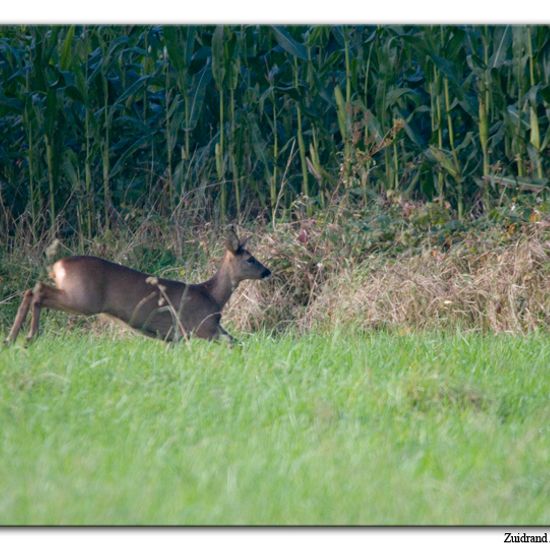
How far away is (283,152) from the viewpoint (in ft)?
39.3

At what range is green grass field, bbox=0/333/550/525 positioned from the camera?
14.7 ft

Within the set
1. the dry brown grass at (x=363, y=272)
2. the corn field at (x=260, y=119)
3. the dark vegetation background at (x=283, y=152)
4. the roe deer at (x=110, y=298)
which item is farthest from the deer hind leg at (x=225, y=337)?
the corn field at (x=260, y=119)

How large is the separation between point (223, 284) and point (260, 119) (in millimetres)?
3439

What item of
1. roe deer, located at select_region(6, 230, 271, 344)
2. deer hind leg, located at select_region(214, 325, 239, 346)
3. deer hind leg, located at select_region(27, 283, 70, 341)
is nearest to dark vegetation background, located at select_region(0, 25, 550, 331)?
deer hind leg, located at select_region(214, 325, 239, 346)

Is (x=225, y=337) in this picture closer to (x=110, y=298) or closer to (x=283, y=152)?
(x=110, y=298)

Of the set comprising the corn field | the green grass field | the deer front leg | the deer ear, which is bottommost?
the deer front leg

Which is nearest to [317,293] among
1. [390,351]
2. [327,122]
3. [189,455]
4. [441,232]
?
[441,232]

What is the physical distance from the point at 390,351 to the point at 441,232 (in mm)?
2543

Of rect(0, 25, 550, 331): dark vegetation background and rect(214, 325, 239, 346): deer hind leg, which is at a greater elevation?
rect(0, 25, 550, 331): dark vegetation background

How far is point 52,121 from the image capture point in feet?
36.0

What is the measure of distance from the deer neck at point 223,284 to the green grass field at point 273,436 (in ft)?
4.43

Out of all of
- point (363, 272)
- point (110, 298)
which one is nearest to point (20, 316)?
point (110, 298)

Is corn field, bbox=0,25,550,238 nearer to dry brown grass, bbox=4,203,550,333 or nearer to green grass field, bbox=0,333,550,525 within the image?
dry brown grass, bbox=4,203,550,333

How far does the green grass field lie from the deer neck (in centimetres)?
135
